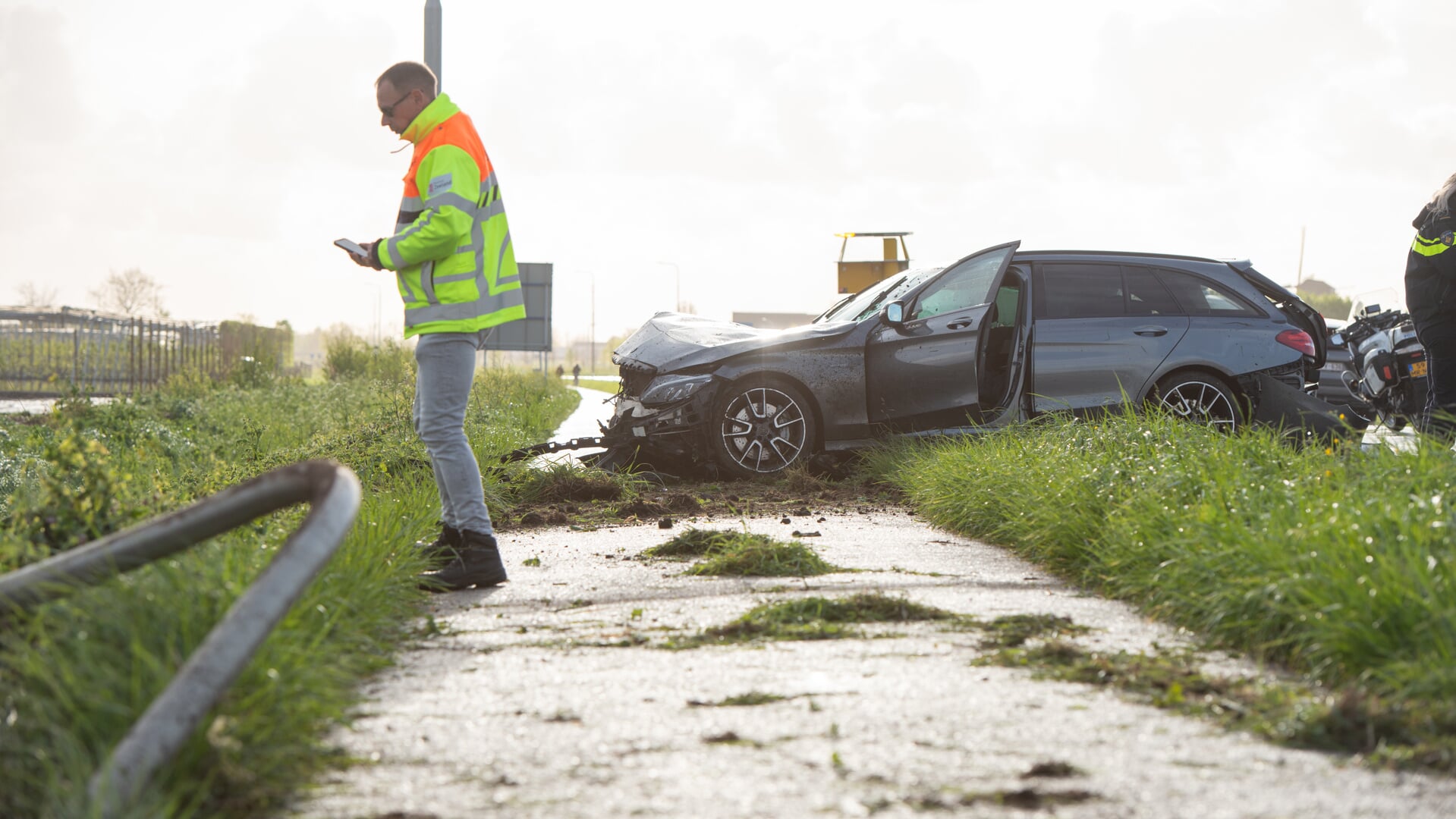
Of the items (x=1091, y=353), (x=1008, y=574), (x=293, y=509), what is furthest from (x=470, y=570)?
(x=1091, y=353)

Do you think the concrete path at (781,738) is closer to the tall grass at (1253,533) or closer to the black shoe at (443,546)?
the tall grass at (1253,533)

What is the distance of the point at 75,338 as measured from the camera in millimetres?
27453

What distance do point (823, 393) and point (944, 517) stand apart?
7.24 ft

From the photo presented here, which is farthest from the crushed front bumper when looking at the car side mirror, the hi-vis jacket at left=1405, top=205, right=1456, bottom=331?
the hi-vis jacket at left=1405, top=205, right=1456, bottom=331

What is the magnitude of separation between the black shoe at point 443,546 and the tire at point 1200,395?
5.69 meters

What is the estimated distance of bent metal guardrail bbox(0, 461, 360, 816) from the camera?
7.41 feet

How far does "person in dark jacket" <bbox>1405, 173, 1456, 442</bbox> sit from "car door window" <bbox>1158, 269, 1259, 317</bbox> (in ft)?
5.23

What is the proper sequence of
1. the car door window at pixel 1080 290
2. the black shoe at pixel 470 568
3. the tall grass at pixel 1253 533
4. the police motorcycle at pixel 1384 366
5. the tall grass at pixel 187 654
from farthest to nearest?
the police motorcycle at pixel 1384 366
the car door window at pixel 1080 290
the black shoe at pixel 470 568
the tall grass at pixel 1253 533
the tall grass at pixel 187 654

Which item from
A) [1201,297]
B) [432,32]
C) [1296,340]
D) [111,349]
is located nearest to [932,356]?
[1201,297]

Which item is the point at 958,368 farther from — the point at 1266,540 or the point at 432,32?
the point at 432,32

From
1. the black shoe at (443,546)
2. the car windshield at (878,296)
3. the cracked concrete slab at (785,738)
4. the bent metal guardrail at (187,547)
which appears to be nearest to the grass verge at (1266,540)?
the cracked concrete slab at (785,738)

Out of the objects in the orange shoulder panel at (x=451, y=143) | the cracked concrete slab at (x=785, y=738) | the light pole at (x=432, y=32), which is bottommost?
the cracked concrete slab at (x=785, y=738)

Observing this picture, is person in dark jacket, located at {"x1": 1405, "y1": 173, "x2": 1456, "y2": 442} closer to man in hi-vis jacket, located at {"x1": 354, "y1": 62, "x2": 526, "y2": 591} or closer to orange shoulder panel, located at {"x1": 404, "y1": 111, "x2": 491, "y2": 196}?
man in hi-vis jacket, located at {"x1": 354, "y1": 62, "x2": 526, "y2": 591}

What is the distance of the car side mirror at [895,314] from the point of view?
29.4 feet
